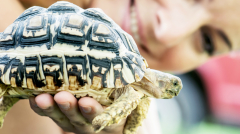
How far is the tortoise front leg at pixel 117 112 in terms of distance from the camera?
566mm

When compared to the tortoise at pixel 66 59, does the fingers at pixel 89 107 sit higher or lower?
lower

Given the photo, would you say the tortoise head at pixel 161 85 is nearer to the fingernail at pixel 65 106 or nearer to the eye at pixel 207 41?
the fingernail at pixel 65 106

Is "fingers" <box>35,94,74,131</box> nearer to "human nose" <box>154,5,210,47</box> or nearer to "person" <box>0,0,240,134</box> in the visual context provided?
"person" <box>0,0,240,134</box>

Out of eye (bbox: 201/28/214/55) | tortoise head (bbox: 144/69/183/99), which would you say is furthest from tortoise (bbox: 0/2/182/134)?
eye (bbox: 201/28/214/55)

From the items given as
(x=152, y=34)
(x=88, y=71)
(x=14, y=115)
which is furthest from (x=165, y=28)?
(x=14, y=115)

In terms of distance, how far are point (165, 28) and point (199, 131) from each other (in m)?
2.11

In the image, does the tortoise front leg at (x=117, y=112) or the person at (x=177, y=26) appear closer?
the tortoise front leg at (x=117, y=112)

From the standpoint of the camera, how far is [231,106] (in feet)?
8.87

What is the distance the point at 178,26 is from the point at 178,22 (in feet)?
0.10

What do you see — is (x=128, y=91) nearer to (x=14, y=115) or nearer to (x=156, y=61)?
(x=14, y=115)

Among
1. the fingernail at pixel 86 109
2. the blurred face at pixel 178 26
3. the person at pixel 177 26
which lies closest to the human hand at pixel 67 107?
the fingernail at pixel 86 109

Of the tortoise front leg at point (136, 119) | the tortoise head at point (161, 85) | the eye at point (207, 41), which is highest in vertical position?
the eye at point (207, 41)

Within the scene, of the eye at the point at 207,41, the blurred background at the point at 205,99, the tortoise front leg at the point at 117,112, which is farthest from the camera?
the blurred background at the point at 205,99

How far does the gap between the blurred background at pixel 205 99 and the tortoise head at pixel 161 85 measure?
6.36 ft
